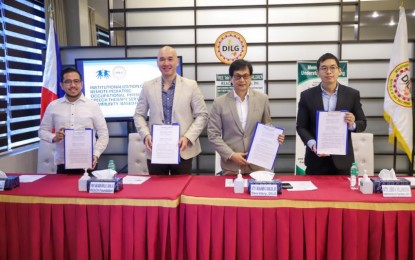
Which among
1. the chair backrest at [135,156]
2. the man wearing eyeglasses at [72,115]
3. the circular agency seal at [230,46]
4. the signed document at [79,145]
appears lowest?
the chair backrest at [135,156]

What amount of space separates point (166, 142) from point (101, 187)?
48cm

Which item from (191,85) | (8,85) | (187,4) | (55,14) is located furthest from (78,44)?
(191,85)

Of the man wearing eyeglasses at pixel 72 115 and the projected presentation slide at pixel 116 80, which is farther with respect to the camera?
the projected presentation slide at pixel 116 80

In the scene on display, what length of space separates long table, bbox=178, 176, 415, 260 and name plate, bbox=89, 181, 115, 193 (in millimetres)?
415

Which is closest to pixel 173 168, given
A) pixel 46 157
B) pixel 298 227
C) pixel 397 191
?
pixel 298 227

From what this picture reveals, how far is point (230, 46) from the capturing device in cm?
416

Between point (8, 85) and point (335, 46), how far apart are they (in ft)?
12.8

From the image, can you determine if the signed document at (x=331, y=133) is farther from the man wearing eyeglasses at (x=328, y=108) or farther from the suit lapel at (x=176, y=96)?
the suit lapel at (x=176, y=96)

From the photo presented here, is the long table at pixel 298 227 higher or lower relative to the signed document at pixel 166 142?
lower

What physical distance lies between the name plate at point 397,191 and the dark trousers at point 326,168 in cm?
53

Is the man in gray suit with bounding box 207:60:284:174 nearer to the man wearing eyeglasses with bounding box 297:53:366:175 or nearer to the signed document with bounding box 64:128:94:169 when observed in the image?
the man wearing eyeglasses with bounding box 297:53:366:175

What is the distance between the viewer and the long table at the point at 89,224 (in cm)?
171

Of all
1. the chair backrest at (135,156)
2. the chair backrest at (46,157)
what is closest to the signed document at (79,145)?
the chair backrest at (135,156)

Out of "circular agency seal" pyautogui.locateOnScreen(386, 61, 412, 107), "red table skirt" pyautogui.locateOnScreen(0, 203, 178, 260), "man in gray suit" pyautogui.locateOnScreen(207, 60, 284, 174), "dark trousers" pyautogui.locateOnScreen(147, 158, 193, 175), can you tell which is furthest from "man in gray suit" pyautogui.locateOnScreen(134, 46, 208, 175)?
"circular agency seal" pyautogui.locateOnScreen(386, 61, 412, 107)
